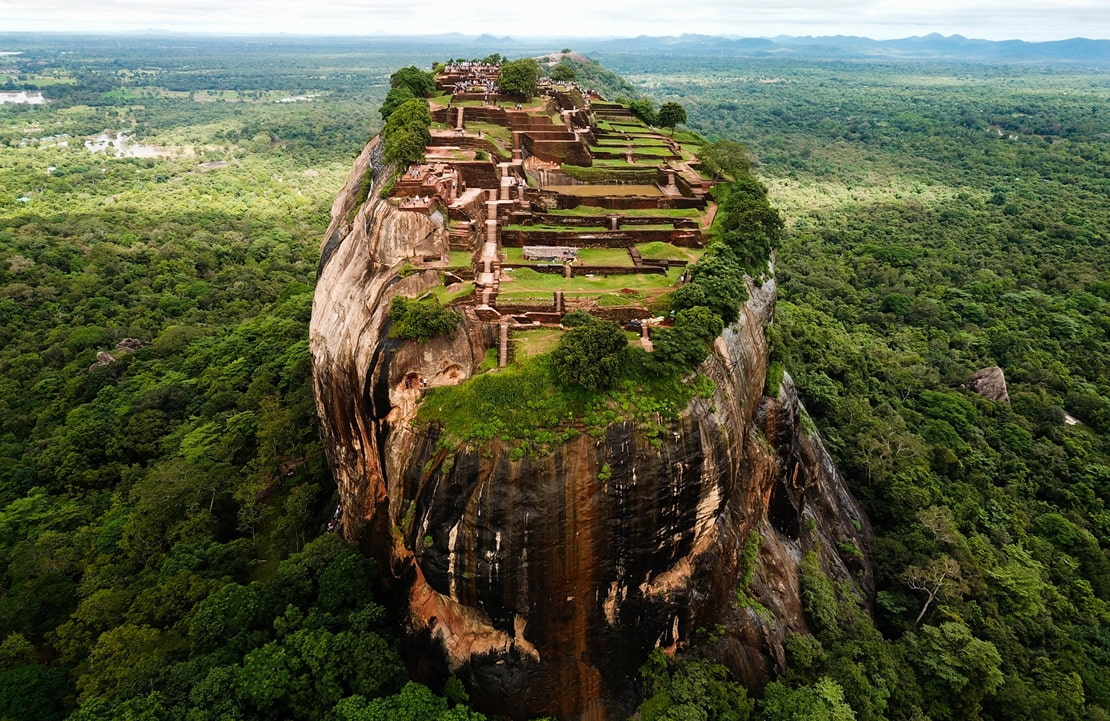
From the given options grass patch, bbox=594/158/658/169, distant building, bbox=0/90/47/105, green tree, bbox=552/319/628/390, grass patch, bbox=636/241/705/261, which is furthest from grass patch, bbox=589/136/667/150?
distant building, bbox=0/90/47/105

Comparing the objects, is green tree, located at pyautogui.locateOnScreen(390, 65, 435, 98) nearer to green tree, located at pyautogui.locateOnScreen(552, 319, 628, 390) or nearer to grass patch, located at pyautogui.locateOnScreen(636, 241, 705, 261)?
grass patch, located at pyautogui.locateOnScreen(636, 241, 705, 261)

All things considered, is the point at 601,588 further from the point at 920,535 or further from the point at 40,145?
the point at 40,145

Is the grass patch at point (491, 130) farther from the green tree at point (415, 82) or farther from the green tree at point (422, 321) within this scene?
the green tree at point (422, 321)

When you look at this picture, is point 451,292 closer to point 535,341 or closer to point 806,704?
point 535,341

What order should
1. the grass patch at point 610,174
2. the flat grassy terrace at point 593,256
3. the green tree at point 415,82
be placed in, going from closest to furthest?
1. the flat grassy terrace at point 593,256
2. the grass patch at point 610,174
3. the green tree at point 415,82

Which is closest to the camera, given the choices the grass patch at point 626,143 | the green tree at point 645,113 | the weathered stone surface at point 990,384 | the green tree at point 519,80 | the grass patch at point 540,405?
the grass patch at point 540,405

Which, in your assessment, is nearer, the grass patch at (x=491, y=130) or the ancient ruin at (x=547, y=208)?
the ancient ruin at (x=547, y=208)

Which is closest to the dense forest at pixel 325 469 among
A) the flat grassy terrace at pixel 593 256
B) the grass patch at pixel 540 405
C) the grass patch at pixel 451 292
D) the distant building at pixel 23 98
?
the grass patch at pixel 540 405
